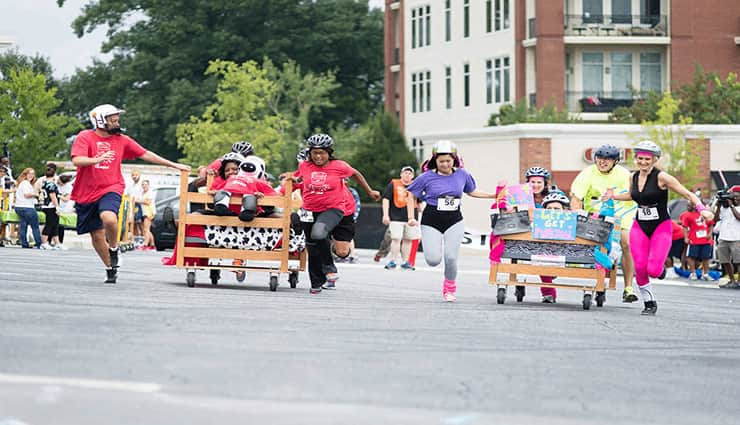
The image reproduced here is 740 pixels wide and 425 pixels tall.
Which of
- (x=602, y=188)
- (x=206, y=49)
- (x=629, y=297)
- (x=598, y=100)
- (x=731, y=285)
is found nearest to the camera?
(x=602, y=188)

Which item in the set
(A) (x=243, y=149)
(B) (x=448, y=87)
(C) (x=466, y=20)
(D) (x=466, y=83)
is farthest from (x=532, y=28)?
(A) (x=243, y=149)

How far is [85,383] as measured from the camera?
28.9 ft

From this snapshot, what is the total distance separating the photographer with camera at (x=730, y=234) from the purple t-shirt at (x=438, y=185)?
10347 millimetres

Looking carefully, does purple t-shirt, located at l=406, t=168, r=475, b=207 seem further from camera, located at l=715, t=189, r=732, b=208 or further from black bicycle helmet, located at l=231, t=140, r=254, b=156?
camera, located at l=715, t=189, r=732, b=208

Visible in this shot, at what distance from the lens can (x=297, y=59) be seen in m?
86.7

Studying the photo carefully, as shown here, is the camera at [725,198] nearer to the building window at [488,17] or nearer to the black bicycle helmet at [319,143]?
the black bicycle helmet at [319,143]

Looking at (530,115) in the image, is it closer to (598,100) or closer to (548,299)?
(598,100)

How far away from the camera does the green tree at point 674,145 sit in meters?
48.6

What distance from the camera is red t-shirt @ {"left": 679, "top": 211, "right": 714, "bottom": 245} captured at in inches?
1145

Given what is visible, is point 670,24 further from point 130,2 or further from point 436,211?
point 436,211

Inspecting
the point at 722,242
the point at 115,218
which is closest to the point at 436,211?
the point at 115,218

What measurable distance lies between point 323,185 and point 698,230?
513 inches

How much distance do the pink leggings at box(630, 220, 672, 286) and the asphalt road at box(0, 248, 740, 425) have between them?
20.6 inches

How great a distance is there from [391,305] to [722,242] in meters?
12.1
